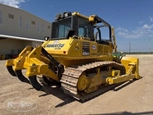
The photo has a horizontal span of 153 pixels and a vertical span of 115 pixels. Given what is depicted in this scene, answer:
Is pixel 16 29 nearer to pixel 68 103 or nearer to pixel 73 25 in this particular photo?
pixel 73 25

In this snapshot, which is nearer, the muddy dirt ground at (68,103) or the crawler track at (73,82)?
the muddy dirt ground at (68,103)

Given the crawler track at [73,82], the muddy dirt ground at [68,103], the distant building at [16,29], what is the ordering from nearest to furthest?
the muddy dirt ground at [68,103]
the crawler track at [73,82]
the distant building at [16,29]

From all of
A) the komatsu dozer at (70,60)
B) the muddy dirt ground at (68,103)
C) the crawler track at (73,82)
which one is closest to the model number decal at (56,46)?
the komatsu dozer at (70,60)

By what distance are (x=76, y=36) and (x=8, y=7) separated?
21653mm

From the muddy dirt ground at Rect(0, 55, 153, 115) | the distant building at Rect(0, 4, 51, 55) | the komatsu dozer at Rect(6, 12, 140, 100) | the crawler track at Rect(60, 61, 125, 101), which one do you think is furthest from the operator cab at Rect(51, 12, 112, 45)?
the distant building at Rect(0, 4, 51, 55)

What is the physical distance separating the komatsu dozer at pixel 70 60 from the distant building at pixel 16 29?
656 inches

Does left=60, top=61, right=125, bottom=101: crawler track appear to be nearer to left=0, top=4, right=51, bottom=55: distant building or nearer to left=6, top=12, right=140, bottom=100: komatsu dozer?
left=6, top=12, right=140, bottom=100: komatsu dozer

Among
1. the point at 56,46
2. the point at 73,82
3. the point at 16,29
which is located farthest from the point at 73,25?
the point at 16,29

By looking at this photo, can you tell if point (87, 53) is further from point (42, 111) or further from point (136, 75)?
point (136, 75)

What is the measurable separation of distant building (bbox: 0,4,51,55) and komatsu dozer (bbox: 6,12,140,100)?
656 inches

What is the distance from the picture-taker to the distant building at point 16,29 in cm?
2170

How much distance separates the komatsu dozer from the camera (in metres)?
4.37

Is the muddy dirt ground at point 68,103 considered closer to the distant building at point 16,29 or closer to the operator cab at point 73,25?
the operator cab at point 73,25

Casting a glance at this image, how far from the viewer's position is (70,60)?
200 inches
